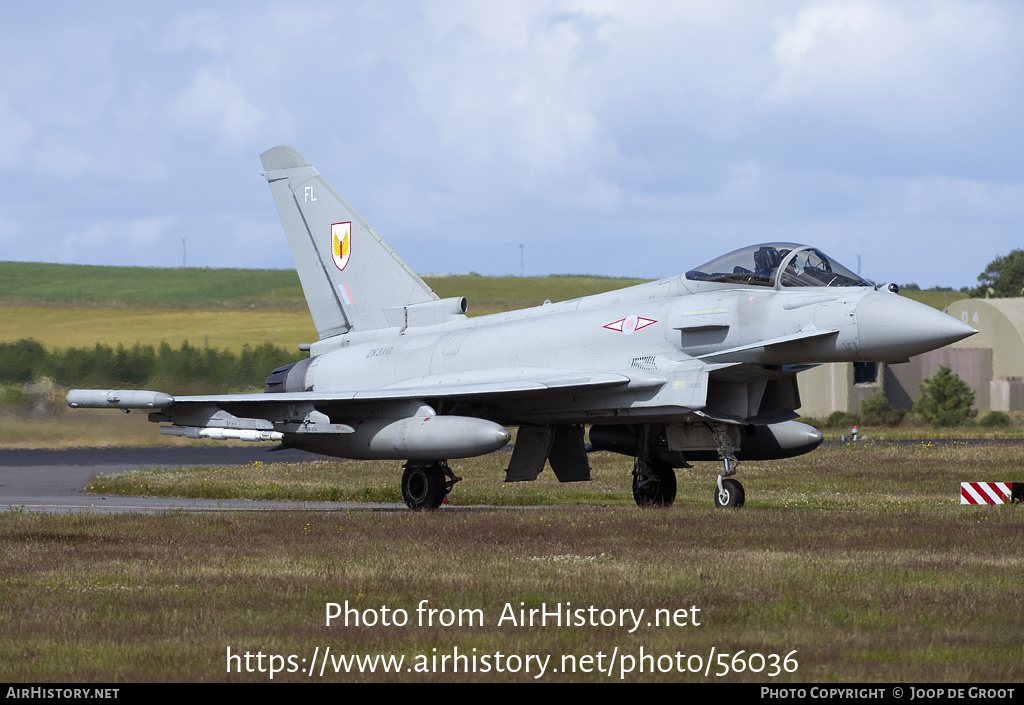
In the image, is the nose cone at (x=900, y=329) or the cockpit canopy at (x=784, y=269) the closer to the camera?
the nose cone at (x=900, y=329)

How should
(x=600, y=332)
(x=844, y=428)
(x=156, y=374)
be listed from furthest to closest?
(x=844, y=428), (x=156, y=374), (x=600, y=332)

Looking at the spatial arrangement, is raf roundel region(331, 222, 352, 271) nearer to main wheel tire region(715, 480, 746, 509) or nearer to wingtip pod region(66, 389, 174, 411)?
wingtip pod region(66, 389, 174, 411)

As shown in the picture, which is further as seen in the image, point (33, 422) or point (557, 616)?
point (33, 422)

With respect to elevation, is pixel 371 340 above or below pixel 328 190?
below

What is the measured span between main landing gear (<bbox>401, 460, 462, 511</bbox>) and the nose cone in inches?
235

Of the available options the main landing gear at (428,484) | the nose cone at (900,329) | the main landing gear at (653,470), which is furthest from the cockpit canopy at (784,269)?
the main landing gear at (428,484)

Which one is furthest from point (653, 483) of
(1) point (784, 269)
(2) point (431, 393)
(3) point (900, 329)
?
(3) point (900, 329)

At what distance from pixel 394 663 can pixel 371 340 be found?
1304 cm

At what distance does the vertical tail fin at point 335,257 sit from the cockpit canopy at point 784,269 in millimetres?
5917

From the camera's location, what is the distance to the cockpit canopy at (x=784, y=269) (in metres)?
14.3

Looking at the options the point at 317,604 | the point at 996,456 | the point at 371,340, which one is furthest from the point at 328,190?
the point at 996,456

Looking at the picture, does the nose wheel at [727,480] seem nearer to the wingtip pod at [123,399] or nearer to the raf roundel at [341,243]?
the wingtip pod at [123,399]

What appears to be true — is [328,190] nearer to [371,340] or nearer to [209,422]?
[371,340]

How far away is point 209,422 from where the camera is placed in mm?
16234
